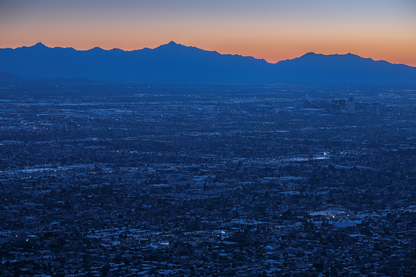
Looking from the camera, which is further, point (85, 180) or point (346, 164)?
point (346, 164)

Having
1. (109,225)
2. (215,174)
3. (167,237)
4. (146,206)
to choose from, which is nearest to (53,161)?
(215,174)

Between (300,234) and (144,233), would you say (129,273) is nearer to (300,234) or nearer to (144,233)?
(144,233)

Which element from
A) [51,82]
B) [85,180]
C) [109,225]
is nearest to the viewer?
[109,225]

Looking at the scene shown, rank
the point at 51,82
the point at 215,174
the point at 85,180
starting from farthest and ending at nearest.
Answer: the point at 51,82 < the point at 215,174 < the point at 85,180

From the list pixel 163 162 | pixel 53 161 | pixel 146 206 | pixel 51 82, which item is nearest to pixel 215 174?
pixel 163 162

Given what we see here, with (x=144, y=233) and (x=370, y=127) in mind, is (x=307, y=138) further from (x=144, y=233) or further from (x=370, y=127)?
(x=144, y=233)

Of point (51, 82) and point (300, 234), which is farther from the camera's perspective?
point (51, 82)
